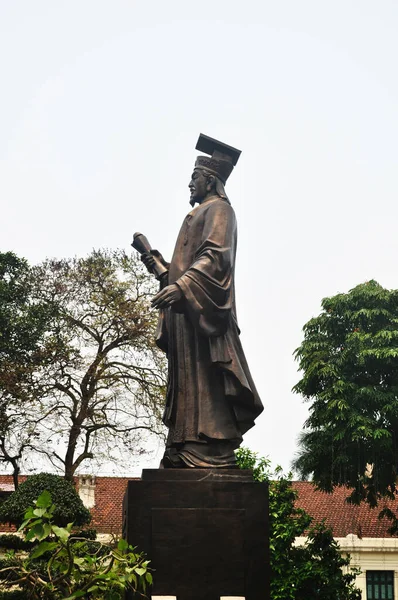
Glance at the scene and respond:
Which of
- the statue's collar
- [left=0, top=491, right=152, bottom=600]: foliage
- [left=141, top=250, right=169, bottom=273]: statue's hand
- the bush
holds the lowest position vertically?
[left=0, top=491, right=152, bottom=600]: foliage

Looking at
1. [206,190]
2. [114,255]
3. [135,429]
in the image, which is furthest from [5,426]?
[206,190]

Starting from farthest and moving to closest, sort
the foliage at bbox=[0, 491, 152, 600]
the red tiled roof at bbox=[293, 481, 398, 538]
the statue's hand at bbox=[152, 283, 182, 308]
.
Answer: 1. the red tiled roof at bbox=[293, 481, 398, 538]
2. the statue's hand at bbox=[152, 283, 182, 308]
3. the foliage at bbox=[0, 491, 152, 600]

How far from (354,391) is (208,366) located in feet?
61.0

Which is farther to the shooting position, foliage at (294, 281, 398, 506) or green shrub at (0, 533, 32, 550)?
foliage at (294, 281, 398, 506)

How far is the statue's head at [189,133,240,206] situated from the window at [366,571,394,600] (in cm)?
2707

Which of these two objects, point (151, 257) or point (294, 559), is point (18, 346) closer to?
point (294, 559)

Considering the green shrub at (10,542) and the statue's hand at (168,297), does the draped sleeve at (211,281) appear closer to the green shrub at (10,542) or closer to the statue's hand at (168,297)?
the statue's hand at (168,297)

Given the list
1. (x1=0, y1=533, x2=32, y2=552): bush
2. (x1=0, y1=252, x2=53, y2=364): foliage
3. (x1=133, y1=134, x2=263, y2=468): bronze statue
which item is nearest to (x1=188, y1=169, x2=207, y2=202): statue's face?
(x1=133, y1=134, x2=263, y2=468): bronze statue

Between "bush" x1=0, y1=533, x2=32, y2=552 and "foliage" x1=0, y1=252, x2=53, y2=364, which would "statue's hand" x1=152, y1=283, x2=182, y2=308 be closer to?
"bush" x1=0, y1=533, x2=32, y2=552

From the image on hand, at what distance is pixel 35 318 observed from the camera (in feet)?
81.6

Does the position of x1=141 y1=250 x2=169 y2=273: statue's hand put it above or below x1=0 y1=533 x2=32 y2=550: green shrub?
above

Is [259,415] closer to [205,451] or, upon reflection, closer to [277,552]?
Result: [205,451]

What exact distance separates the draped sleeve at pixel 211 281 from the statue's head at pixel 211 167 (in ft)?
1.54

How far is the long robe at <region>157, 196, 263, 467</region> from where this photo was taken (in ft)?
24.6
